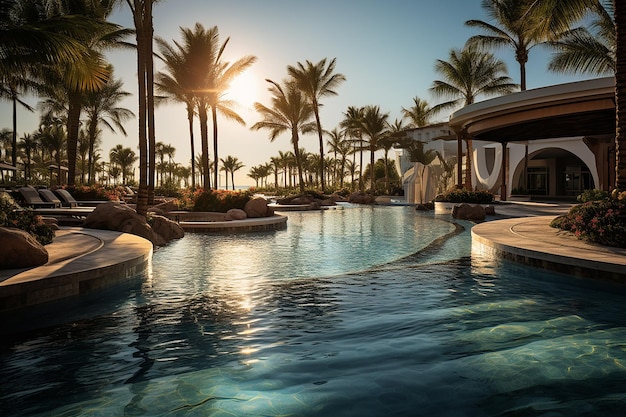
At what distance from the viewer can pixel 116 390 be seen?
3.91 m

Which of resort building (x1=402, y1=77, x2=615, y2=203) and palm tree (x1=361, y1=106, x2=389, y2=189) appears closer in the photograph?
resort building (x1=402, y1=77, x2=615, y2=203)

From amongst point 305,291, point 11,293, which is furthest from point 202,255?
point 11,293

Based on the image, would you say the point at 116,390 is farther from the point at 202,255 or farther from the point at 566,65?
the point at 566,65

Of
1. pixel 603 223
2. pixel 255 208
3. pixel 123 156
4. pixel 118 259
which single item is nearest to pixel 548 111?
pixel 603 223

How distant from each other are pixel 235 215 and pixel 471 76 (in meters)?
→ 22.2

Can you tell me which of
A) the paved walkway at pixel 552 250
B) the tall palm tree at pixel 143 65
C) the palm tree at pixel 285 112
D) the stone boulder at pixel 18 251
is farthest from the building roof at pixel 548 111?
the palm tree at pixel 285 112

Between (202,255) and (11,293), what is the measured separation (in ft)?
17.6

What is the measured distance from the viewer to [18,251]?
6.41m

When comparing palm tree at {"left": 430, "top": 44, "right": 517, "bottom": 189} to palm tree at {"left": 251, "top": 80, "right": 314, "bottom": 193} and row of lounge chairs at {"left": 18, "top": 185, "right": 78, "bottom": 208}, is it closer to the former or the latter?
palm tree at {"left": 251, "top": 80, "right": 314, "bottom": 193}

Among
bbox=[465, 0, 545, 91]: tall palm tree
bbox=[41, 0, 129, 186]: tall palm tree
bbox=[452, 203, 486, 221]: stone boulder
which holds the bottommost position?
bbox=[452, 203, 486, 221]: stone boulder

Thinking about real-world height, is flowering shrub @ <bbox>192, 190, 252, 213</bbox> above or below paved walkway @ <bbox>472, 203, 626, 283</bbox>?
above

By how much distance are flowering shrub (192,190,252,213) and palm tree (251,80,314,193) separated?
63.7 feet

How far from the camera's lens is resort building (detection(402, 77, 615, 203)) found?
51.4 ft

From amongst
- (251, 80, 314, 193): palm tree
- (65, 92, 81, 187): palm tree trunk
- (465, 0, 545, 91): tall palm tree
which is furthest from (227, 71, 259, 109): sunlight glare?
(465, 0, 545, 91): tall palm tree
